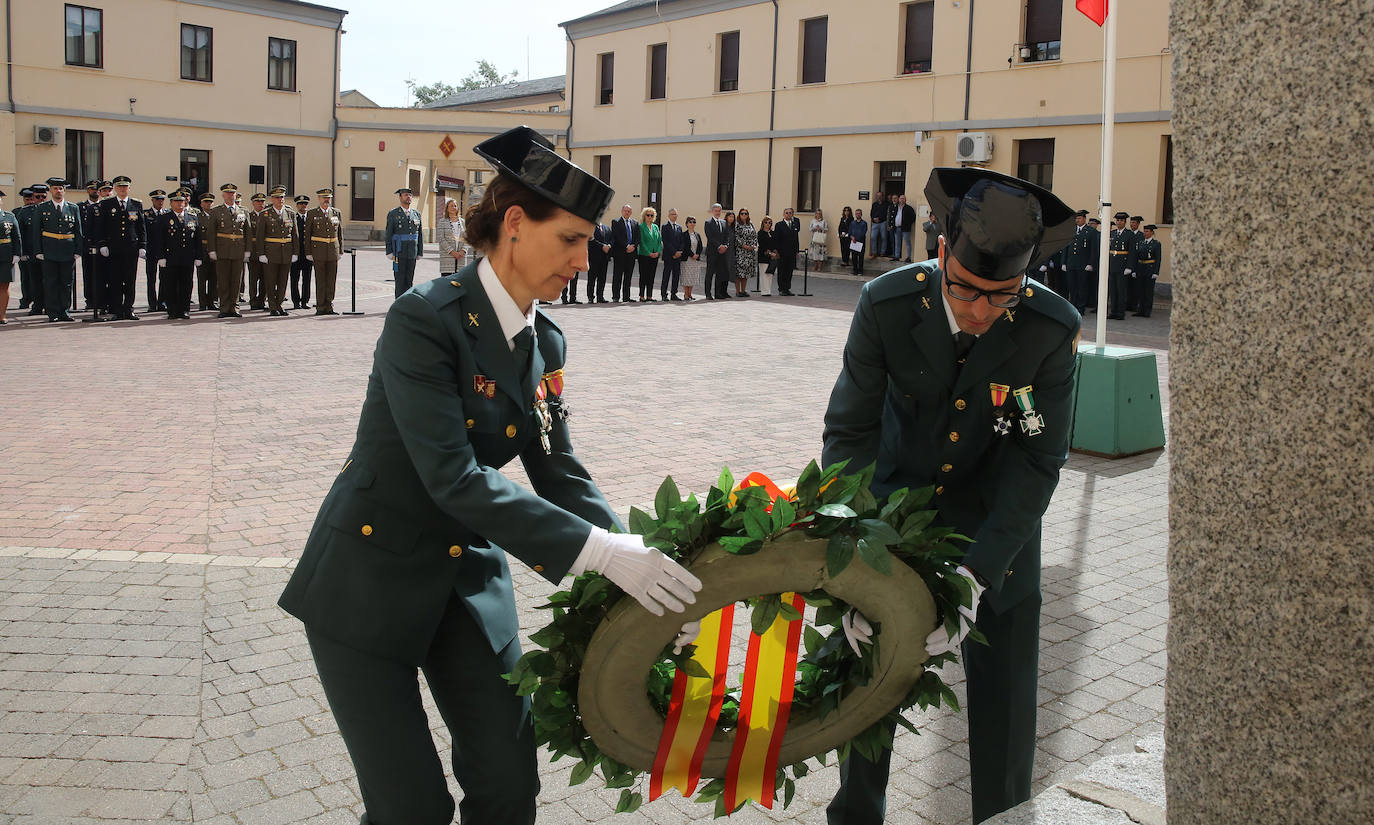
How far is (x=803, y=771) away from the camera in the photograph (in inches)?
106

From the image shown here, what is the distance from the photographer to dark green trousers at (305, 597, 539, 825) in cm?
256

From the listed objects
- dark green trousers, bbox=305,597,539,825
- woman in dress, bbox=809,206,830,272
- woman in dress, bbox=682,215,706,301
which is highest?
woman in dress, bbox=809,206,830,272

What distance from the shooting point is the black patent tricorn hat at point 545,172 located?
269cm

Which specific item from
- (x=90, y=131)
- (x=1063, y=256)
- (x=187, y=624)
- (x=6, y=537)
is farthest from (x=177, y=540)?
(x=90, y=131)

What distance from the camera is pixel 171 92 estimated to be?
38.4 m

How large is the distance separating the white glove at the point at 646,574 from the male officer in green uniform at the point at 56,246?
17950 mm

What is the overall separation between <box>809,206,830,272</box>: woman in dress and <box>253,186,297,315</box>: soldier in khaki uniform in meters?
16.9

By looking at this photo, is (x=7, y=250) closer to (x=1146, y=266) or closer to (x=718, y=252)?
(x=718, y=252)

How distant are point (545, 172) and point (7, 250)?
681 inches

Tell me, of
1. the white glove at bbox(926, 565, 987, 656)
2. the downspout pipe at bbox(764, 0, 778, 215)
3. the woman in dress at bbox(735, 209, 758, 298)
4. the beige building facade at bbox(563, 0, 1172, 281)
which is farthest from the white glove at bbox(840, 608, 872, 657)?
the downspout pipe at bbox(764, 0, 778, 215)

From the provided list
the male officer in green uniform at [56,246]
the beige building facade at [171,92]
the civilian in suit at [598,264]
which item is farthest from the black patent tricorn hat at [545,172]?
the beige building facade at [171,92]

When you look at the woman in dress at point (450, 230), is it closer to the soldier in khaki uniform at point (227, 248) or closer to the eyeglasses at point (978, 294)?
the soldier in khaki uniform at point (227, 248)

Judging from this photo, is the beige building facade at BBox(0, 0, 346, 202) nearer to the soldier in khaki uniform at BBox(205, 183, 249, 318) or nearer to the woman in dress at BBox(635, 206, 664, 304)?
the soldier in khaki uniform at BBox(205, 183, 249, 318)

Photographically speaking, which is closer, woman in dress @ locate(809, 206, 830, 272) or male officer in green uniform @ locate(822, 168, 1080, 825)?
male officer in green uniform @ locate(822, 168, 1080, 825)
